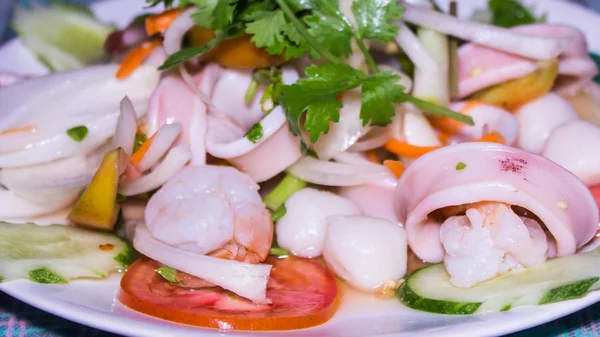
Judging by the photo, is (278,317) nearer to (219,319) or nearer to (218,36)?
(219,319)

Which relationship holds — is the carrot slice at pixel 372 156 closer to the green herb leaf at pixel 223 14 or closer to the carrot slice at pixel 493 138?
the carrot slice at pixel 493 138

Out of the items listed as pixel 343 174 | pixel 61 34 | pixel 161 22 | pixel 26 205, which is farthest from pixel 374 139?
pixel 61 34

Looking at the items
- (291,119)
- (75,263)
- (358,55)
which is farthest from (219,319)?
(358,55)

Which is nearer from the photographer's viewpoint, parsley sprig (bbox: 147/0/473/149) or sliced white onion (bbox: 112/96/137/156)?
parsley sprig (bbox: 147/0/473/149)

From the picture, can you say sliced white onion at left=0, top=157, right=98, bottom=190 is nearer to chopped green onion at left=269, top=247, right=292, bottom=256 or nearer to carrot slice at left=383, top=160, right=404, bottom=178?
chopped green onion at left=269, top=247, right=292, bottom=256

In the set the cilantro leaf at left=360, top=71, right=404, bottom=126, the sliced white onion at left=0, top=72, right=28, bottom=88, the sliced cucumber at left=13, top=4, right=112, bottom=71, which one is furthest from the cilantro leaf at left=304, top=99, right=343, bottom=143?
the sliced cucumber at left=13, top=4, right=112, bottom=71
